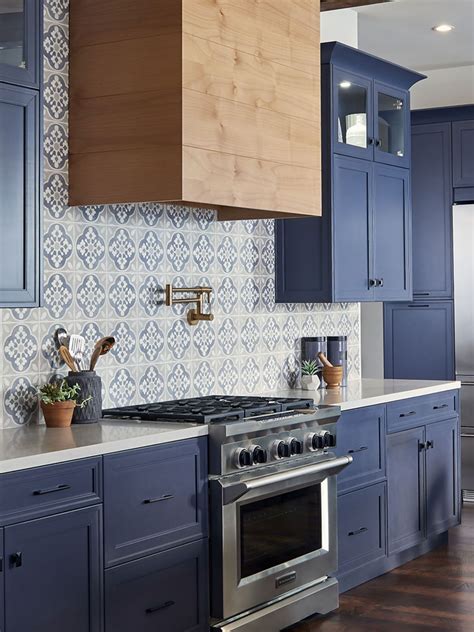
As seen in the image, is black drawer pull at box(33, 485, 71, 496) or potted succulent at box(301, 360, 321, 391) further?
potted succulent at box(301, 360, 321, 391)

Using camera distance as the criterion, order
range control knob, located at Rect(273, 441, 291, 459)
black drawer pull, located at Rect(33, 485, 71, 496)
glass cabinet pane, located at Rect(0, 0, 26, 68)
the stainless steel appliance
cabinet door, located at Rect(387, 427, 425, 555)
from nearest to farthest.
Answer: black drawer pull, located at Rect(33, 485, 71, 496) → glass cabinet pane, located at Rect(0, 0, 26, 68) → range control knob, located at Rect(273, 441, 291, 459) → cabinet door, located at Rect(387, 427, 425, 555) → the stainless steel appliance

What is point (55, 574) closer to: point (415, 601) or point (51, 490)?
point (51, 490)

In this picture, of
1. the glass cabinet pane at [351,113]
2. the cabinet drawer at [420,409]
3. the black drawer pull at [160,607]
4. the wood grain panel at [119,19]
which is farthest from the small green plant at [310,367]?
the wood grain panel at [119,19]

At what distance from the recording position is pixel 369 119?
524 cm

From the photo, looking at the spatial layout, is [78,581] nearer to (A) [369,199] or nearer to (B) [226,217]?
(B) [226,217]

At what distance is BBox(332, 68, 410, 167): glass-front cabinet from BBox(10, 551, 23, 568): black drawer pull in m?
2.81

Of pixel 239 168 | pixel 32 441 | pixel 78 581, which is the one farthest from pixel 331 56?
pixel 78 581

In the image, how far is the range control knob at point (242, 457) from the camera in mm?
3746

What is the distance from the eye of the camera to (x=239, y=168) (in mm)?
3984

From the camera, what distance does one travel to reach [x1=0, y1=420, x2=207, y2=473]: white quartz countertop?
2955mm

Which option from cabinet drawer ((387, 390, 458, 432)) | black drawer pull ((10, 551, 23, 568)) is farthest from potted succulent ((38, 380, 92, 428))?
cabinet drawer ((387, 390, 458, 432))

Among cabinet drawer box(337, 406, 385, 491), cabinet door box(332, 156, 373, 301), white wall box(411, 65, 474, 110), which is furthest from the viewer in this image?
white wall box(411, 65, 474, 110)

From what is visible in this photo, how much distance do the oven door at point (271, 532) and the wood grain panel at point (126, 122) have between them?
1.25 meters

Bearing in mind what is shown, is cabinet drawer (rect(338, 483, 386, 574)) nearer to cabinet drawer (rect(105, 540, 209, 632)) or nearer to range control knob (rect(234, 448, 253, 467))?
range control knob (rect(234, 448, 253, 467))
